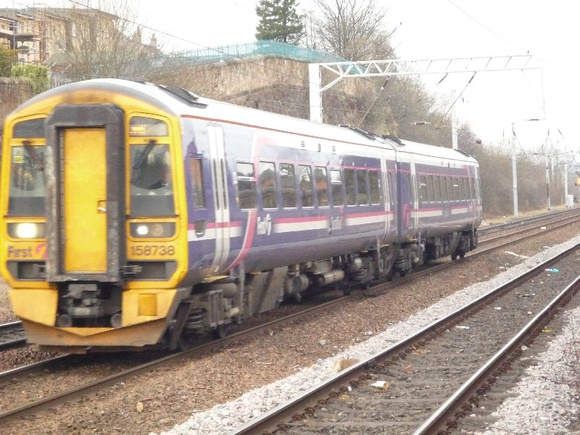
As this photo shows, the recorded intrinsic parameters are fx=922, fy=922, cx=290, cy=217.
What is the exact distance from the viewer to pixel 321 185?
15.2 m

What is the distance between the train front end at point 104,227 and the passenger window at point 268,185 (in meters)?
2.67

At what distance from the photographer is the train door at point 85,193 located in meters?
10.2

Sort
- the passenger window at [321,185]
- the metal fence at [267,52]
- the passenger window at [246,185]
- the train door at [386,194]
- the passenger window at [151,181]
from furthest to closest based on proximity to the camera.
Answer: the metal fence at [267,52]
the train door at [386,194]
the passenger window at [321,185]
the passenger window at [246,185]
the passenger window at [151,181]

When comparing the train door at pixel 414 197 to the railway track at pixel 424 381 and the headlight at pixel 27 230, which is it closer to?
the railway track at pixel 424 381

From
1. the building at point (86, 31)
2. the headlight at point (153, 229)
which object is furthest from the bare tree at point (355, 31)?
the headlight at point (153, 229)

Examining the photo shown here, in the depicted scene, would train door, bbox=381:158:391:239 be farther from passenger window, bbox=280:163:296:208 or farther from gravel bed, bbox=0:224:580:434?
passenger window, bbox=280:163:296:208

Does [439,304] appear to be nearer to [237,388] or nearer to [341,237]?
[341,237]

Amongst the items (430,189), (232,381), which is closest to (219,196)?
(232,381)

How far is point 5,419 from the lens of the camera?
26.0 feet

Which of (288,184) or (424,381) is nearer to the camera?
(424,381)

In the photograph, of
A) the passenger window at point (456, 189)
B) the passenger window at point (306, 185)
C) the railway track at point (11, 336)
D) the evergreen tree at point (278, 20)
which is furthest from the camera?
the evergreen tree at point (278, 20)

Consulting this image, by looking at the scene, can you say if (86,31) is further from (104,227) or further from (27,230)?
(104,227)

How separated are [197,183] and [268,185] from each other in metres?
2.44

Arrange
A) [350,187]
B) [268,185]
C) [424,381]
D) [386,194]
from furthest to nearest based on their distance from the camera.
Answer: [386,194] → [350,187] → [268,185] → [424,381]
